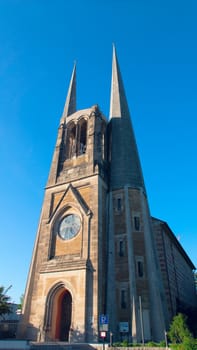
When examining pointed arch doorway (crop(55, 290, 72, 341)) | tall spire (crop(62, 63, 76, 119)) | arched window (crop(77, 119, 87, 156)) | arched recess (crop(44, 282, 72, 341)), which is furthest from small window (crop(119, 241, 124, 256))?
tall spire (crop(62, 63, 76, 119))

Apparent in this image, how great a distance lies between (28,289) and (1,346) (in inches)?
392

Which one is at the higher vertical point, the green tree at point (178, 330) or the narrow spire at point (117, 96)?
the narrow spire at point (117, 96)

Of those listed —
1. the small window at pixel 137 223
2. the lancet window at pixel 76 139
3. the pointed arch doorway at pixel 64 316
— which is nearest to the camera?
the pointed arch doorway at pixel 64 316

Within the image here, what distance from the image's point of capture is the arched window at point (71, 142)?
30.0 metres

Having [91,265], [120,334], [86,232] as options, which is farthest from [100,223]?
[120,334]

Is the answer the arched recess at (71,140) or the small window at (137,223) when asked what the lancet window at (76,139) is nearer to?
the arched recess at (71,140)

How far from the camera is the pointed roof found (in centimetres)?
2627

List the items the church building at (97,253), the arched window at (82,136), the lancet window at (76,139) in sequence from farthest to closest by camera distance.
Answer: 1. the arched window at (82,136)
2. the lancet window at (76,139)
3. the church building at (97,253)

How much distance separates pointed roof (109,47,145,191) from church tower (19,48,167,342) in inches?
4.8

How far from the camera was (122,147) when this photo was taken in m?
28.8

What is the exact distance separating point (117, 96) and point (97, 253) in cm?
2141

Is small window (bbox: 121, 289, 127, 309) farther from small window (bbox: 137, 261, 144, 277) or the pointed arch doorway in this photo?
the pointed arch doorway

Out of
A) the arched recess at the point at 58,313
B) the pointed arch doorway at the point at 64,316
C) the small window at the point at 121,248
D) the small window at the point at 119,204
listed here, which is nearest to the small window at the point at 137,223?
the small window at the point at 119,204

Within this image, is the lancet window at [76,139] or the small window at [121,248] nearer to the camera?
the small window at [121,248]
